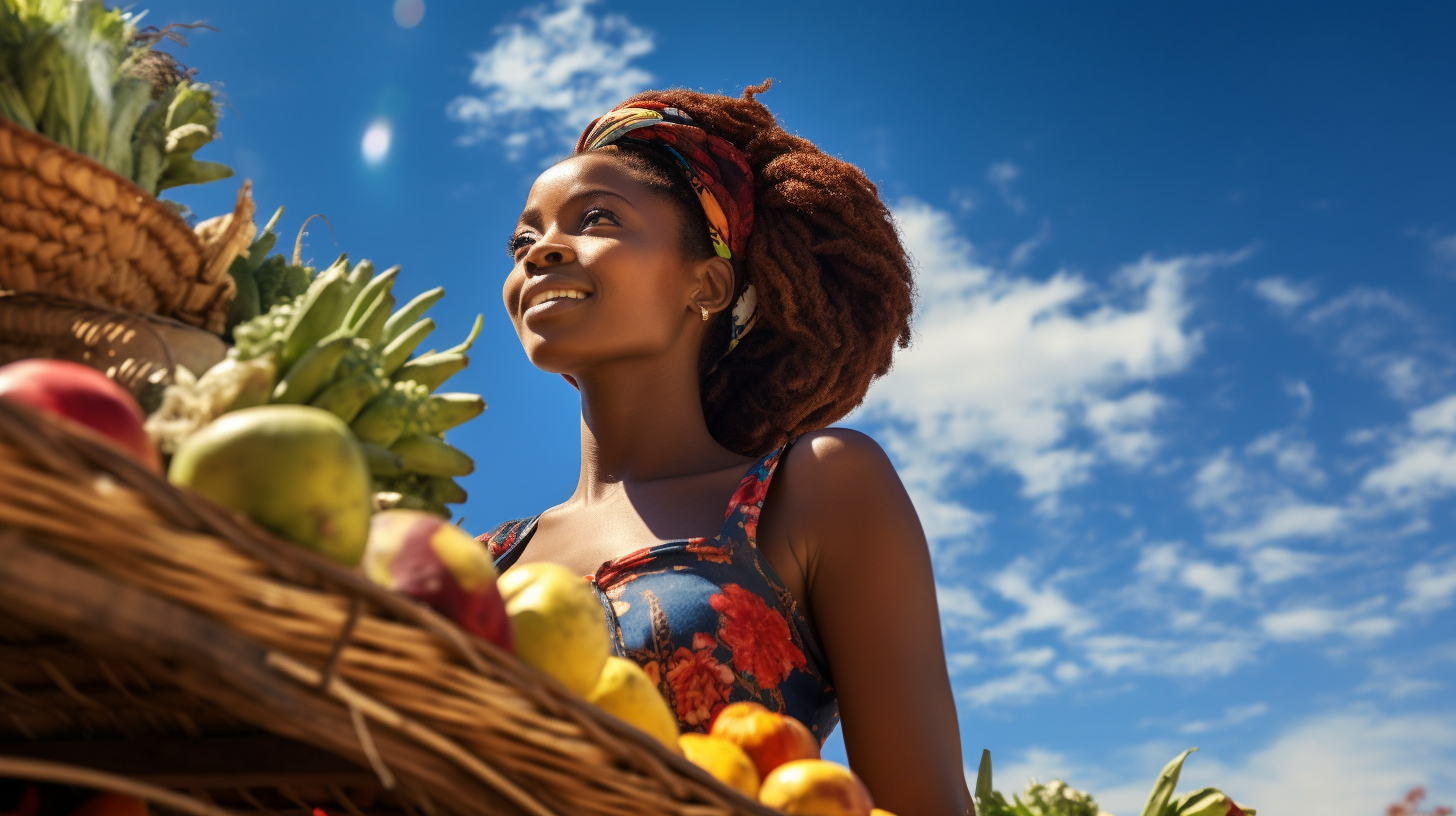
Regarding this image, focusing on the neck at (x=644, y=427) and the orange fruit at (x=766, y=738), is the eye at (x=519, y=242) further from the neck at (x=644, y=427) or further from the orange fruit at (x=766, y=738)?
the orange fruit at (x=766, y=738)

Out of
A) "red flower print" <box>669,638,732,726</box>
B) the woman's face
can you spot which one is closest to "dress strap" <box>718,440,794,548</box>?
"red flower print" <box>669,638,732,726</box>

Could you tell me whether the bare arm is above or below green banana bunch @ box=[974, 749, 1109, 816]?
above

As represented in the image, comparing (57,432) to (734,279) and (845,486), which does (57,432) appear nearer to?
(845,486)

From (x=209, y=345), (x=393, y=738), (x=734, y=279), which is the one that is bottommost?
(x=393, y=738)

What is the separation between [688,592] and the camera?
323cm

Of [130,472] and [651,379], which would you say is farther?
[651,379]

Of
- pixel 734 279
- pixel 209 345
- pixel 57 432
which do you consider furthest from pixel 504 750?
pixel 734 279

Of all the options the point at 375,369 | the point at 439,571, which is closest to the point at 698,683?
the point at 375,369

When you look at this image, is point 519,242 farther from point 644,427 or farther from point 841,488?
point 841,488

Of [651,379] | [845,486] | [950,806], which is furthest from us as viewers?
[651,379]

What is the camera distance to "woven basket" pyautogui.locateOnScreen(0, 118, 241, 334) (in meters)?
1.63

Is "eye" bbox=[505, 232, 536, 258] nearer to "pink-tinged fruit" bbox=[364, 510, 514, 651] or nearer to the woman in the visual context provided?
the woman

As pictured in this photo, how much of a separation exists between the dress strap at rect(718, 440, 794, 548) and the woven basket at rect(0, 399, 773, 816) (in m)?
1.94

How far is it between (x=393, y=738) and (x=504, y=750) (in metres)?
0.14
